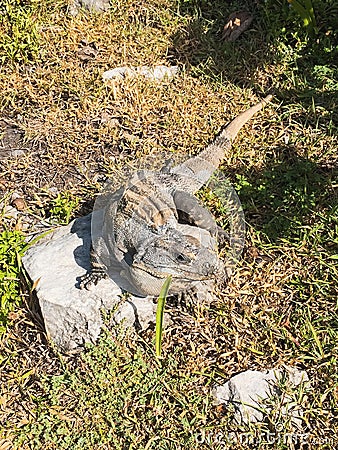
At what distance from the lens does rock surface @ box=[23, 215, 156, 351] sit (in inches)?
127

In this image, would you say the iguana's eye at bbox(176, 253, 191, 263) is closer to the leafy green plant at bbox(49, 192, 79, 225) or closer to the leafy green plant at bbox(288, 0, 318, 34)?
the leafy green plant at bbox(49, 192, 79, 225)

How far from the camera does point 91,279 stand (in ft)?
10.8

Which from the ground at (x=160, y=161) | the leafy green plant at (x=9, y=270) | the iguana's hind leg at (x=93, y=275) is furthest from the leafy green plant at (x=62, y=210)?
the iguana's hind leg at (x=93, y=275)

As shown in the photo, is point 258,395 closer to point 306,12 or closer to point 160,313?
point 160,313

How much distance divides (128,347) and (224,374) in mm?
522

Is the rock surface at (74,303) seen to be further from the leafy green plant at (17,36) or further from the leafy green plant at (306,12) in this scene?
the leafy green plant at (306,12)

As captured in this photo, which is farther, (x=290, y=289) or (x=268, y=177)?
(x=268, y=177)

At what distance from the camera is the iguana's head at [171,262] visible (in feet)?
9.88

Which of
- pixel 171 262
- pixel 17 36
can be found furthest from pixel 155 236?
pixel 17 36

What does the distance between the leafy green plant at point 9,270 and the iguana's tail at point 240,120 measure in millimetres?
1563

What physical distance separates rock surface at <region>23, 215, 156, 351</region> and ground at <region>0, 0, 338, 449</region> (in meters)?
0.09

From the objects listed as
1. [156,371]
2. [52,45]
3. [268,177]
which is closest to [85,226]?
[156,371]

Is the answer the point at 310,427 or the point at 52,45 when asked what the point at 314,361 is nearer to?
the point at 310,427

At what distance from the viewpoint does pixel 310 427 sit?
2.98 meters
